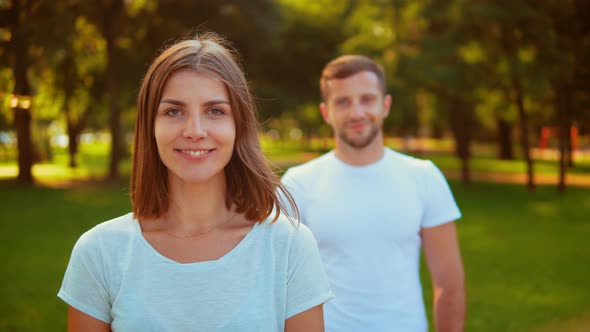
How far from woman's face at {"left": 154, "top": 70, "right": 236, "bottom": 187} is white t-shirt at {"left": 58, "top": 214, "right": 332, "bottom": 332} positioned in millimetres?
296

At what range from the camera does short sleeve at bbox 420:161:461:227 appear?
3.46 m

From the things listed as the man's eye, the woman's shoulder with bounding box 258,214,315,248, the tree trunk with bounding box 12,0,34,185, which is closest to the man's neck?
the man's eye

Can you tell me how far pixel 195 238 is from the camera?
2131mm

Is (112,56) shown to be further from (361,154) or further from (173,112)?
(173,112)

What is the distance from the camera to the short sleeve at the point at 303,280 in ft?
6.75

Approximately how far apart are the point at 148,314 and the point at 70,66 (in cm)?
2707

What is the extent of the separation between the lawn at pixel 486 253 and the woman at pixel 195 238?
6.05 metres

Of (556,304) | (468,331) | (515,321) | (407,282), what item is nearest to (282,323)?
(407,282)

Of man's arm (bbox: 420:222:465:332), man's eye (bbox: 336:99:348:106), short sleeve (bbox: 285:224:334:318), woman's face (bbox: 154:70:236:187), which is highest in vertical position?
man's eye (bbox: 336:99:348:106)

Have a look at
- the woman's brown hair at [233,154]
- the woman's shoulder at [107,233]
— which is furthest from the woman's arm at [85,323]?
the woman's brown hair at [233,154]

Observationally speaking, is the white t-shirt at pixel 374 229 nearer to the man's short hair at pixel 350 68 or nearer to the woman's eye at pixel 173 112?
the man's short hair at pixel 350 68

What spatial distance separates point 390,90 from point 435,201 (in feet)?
83.1

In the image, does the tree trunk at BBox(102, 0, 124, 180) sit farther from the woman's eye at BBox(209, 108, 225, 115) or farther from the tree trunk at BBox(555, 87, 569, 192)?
the woman's eye at BBox(209, 108, 225, 115)

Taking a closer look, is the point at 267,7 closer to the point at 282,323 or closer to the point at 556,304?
the point at 556,304
